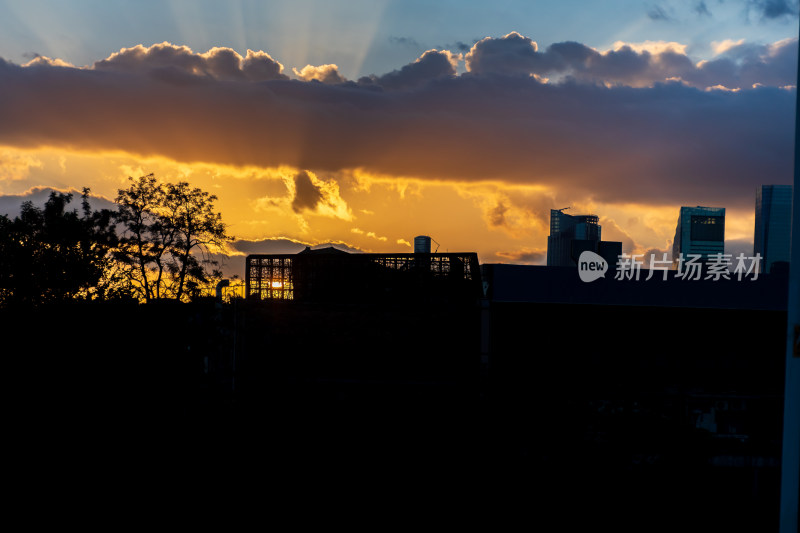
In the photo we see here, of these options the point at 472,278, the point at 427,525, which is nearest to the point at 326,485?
the point at 427,525

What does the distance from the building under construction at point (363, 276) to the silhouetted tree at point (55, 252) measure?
12.2m

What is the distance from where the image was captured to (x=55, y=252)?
41.4 meters

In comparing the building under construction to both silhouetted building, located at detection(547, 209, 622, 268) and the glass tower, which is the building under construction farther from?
the glass tower

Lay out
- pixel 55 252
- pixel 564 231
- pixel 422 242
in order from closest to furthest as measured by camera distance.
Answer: pixel 55 252 → pixel 422 242 → pixel 564 231

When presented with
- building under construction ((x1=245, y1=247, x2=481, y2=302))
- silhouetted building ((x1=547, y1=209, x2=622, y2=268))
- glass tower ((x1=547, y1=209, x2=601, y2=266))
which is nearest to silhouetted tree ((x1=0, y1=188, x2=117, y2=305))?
building under construction ((x1=245, y1=247, x2=481, y2=302))

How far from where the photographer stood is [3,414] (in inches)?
458

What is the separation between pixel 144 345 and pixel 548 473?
356 inches

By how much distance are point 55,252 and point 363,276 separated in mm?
21331

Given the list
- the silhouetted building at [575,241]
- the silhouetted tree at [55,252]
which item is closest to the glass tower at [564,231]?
the silhouetted building at [575,241]

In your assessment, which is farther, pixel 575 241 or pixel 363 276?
pixel 363 276

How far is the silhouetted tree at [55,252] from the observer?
1549 inches

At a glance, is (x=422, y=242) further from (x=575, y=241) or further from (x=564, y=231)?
(x=575, y=241)

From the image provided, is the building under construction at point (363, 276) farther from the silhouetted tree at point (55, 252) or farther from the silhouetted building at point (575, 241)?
the silhouetted tree at point (55, 252)

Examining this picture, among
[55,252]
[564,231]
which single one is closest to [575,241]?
[55,252]
